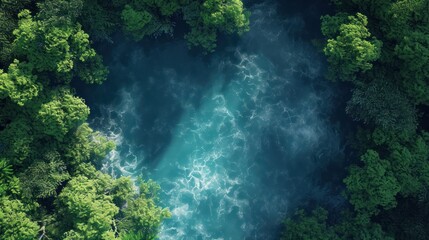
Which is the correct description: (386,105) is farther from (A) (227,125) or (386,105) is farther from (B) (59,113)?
(B) (59,113)

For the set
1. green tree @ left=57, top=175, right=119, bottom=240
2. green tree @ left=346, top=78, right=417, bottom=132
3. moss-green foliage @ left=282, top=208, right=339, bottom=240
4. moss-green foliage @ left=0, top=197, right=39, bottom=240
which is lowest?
moss-green foliage @ left=0, top=197, right=39, bottom=240

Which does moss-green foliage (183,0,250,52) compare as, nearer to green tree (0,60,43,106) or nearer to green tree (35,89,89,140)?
green tree (35,89,89,140)

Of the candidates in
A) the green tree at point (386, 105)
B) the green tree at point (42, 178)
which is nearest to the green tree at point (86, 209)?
the green tree at point (42, 178)

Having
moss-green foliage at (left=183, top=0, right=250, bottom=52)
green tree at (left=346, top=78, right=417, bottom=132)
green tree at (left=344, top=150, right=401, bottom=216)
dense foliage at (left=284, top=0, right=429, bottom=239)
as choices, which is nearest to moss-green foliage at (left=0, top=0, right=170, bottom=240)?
moss-green foliage at (left=183, top=0, right=250, bottom=52)

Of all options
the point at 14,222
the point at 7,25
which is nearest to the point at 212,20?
the point at 7,25

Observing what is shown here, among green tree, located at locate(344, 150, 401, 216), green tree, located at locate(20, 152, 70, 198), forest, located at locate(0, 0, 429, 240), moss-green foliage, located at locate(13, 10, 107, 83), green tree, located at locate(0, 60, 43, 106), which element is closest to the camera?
green tree, located at locate(0, 60, 43, 106)

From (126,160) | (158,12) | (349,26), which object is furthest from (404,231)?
(158,12)
